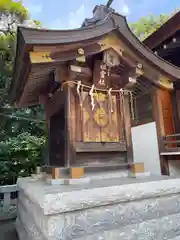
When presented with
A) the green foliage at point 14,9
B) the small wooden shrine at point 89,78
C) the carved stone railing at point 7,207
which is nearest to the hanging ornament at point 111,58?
the small wooden shrine at point 89,78

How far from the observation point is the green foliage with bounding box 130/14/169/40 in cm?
1435

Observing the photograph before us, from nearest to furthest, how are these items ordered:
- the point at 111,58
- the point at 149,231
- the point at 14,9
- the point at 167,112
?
the point at 149,231 < the point at 111,58 < the point at 167,112 < the point at 14,9

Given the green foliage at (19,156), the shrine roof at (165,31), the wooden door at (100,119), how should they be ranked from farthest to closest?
the green foliage at (19,156), the shrine roof at (165,31), the wooden door at (100,119)

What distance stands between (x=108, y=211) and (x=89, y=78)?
188cm

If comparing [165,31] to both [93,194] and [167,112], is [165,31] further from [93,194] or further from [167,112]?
[93,194]

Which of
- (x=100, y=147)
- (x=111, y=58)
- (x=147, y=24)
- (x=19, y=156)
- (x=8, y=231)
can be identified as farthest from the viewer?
(x=147, y=24)

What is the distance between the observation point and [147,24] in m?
15.0

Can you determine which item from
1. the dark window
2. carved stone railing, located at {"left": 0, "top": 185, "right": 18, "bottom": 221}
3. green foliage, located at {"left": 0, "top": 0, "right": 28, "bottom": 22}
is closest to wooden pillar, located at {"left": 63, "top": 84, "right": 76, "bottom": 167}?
the dark window

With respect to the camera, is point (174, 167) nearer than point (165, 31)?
Yes

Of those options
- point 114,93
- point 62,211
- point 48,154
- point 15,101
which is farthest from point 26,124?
point 62,211

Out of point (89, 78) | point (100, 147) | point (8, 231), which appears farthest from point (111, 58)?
point (8, 231)

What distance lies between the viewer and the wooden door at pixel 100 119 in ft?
8.71

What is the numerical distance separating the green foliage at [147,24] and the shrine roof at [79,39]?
40.5 ft

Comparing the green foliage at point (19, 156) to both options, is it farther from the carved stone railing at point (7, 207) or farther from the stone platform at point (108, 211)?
the stone platform at point (108, 211)
